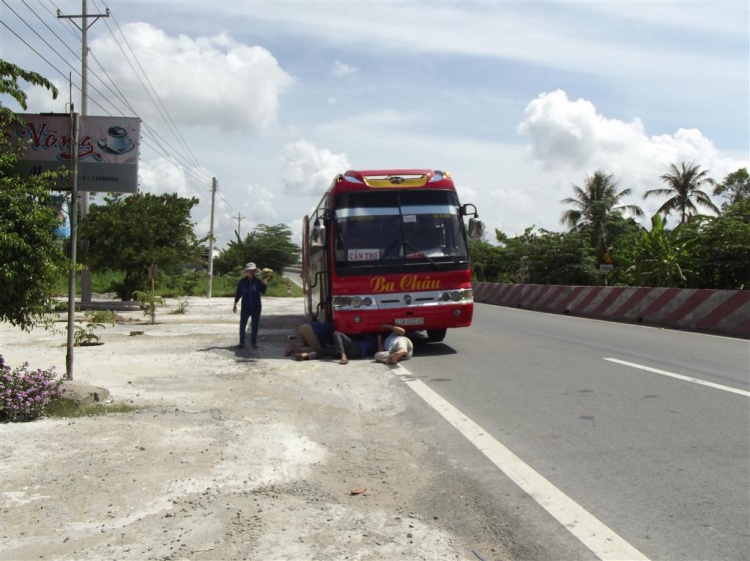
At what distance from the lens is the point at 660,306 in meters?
18.2

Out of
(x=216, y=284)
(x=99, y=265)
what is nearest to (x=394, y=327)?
(x=99, y=265)

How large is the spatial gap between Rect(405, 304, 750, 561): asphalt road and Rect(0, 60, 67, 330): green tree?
441 centimetres

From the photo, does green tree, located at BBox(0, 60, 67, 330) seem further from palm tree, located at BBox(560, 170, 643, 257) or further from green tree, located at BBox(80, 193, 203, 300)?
palm tree, located at BBox(560, 170, 643, 257)

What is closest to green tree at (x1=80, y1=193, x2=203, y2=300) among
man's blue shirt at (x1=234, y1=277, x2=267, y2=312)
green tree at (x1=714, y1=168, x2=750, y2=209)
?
man's blue shirt at (x1=234, y1=277, x2=267, y2=312)

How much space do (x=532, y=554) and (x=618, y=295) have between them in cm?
1808

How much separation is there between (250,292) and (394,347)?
371cm

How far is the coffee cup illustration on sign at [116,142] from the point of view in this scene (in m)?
25.2

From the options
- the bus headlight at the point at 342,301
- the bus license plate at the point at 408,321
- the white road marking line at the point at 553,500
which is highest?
the bus headlight at the point at 342,301

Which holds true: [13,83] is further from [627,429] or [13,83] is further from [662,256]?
[662,256]

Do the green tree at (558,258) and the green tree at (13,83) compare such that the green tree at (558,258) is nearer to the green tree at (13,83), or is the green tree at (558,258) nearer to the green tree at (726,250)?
the green tree at (726,250)

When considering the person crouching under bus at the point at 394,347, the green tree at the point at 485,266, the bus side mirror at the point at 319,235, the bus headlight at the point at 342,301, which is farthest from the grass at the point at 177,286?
the person crouching under bus at the point at 394,347

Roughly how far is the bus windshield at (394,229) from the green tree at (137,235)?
57.8 ft

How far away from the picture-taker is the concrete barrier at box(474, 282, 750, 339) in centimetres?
1566

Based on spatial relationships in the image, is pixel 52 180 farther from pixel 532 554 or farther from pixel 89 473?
pixel 532 554
